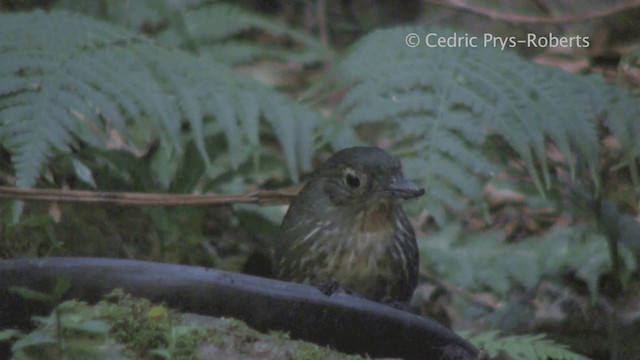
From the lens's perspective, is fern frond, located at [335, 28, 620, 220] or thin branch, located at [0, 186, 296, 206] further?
fern frond, located at [335, 28, 620, 220]

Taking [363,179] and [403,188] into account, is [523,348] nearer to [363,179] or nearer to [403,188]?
[403,188]

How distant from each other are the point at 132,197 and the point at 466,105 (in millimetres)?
1303

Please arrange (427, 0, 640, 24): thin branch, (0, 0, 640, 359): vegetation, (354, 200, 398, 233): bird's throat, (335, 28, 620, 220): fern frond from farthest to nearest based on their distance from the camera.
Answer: (427, 0, 640, 24): thin branch → (335, 28, 620, 220): fern frond → (354, 200, 398, 233): bird's throat → (0, 0, 640, 359): vegetation

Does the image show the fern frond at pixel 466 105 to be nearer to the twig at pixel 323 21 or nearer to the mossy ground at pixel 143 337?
the mossy ground at pixel 143 337

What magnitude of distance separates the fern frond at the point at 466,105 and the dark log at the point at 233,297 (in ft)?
4.33

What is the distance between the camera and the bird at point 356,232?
368cm

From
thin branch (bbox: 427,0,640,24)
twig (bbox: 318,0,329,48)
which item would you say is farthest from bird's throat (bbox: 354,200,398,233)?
twig (bbox: 318,0,329,48)


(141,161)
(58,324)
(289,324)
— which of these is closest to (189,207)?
(141,161)

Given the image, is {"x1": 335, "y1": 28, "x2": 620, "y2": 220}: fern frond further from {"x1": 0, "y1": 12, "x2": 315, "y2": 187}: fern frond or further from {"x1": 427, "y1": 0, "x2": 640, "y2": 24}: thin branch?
{"x1": 427, "y1": 0, "x2": 640, "y2": 24}: thin branch

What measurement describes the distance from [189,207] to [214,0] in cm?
153

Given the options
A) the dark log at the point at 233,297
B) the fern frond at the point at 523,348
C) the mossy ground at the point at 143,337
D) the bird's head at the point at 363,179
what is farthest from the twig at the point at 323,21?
the mossy ground at the point at 143,337

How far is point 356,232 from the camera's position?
381 cm

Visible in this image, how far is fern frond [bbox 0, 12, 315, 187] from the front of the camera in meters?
3.42

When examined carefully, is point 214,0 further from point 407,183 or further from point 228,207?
point 407,183
